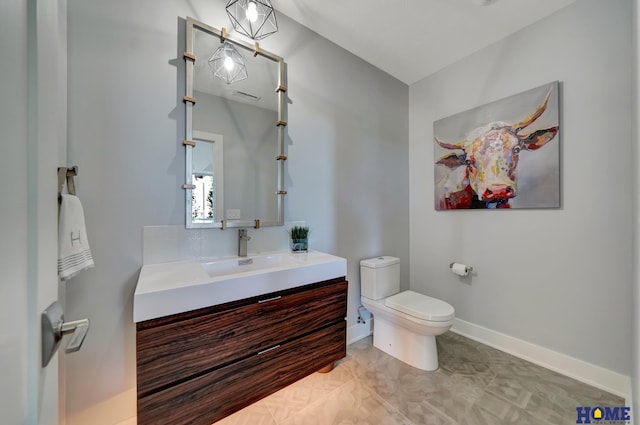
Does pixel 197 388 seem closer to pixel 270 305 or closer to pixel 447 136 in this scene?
pixel 270 305

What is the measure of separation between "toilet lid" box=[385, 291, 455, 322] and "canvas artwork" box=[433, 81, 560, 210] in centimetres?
93

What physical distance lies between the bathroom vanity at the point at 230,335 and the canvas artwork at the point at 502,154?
1.44 m

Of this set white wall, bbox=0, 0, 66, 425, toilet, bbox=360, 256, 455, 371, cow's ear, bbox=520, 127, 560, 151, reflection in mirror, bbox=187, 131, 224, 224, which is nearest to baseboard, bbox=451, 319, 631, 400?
toilet, bbox=360, 256, 455, 371

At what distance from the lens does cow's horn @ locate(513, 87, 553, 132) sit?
5.77 feet

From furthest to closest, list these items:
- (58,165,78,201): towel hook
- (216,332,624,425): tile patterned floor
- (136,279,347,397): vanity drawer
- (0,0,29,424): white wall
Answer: (216,332,624,425): tile patterned floor < (136,279,347,397): vanity drawer < (58,165,78,201): towel hook < (0,0,29,424): white wall

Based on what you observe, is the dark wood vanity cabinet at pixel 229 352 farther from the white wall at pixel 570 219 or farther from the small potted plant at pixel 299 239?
the white wall at pixel 570 219

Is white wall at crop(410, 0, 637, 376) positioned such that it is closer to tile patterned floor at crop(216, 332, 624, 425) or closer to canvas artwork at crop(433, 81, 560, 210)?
canvas artwork at crop(433, 81, 560, 210)

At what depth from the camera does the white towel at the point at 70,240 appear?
85cm

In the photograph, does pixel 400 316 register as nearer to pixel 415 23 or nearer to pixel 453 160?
pixel 453 160

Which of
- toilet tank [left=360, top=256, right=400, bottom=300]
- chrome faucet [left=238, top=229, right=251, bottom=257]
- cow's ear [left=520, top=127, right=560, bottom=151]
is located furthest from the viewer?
toilet tank [left=360, top=256, right=400, bottom=300]

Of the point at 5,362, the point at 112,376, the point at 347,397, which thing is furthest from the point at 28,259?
the point at 347,397

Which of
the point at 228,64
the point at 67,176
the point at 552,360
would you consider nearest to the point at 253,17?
the point at 228,64

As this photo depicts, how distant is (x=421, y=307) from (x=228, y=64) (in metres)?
2.17

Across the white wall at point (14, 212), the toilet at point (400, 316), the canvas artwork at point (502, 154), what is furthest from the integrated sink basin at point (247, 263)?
the canvas artwork at point (502, 154)
